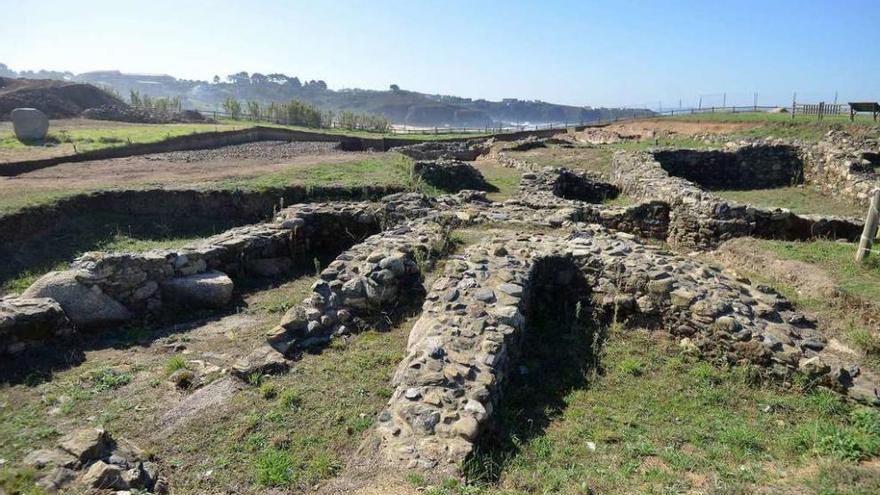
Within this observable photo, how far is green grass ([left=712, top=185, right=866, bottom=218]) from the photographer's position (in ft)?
50.9

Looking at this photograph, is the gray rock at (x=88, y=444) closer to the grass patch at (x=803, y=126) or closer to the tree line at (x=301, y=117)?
the grass patch at (x=803, y=126)

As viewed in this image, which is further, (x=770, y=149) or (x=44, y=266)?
(x=770, y=149)

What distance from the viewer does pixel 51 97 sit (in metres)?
48.1

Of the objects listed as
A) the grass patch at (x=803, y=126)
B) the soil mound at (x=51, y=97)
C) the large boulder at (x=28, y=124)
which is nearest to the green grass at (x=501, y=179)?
the grass patch at (x=803, y=126)

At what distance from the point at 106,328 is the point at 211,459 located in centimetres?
477

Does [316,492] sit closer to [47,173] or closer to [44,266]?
[44,266]

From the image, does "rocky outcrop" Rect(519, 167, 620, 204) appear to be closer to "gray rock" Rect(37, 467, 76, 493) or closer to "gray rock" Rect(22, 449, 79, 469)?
"gray rock" Rect(22, 449, 79, 469)

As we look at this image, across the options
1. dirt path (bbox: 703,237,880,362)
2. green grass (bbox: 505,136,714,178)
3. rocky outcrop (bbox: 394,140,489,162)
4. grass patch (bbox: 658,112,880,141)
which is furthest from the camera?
rocky outcrop (bbox: 394,140,489,162)

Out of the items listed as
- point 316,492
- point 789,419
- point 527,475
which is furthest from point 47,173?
point 789,419

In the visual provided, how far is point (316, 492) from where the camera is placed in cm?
489

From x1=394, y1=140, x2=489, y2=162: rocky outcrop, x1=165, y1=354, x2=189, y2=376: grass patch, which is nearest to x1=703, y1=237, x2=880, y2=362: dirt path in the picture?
x1=165, y1=354, x2=189, y2=376: grass patch

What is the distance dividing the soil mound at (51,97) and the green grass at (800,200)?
4858 cm

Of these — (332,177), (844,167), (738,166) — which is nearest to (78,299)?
(332,177)

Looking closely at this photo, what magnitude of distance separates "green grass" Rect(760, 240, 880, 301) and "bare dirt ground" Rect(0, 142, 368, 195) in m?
15.5
